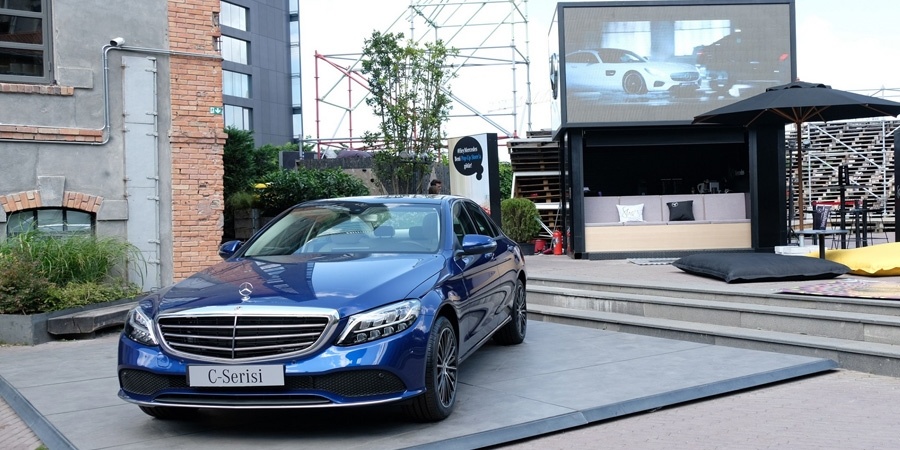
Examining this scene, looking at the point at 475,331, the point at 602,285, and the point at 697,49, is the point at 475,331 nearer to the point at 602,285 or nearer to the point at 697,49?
the point at 602,285

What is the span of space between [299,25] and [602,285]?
61841 mm

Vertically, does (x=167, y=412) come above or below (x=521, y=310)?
below

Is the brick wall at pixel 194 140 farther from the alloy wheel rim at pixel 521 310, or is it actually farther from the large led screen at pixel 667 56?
the large led screen at pixel 667 56

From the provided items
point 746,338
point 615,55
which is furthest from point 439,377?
point 615,55

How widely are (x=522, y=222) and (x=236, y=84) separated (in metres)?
47.6

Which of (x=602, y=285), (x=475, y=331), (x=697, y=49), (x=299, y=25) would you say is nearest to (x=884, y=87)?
(x=697, y=49)

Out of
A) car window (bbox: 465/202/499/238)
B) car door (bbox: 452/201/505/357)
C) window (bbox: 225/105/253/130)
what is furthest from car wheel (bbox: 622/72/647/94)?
window (bbox: 225/105/253/130)

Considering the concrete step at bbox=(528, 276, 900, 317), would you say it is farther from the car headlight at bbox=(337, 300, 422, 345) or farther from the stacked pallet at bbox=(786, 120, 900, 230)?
the stacked pallet at bbox=(786, 120, 900, 230)

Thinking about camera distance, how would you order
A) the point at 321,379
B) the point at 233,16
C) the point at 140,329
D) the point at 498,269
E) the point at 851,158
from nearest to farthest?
the point at 321,379
the point at 140,329
the point at 498,269
the point at 851,158
the point at 233,16

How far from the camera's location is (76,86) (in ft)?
35.6

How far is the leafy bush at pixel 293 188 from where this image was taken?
19266mm

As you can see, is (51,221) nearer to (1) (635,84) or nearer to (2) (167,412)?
(2) (167,412)

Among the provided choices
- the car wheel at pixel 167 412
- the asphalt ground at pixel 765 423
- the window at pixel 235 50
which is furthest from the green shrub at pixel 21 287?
the window at pixel 235 50

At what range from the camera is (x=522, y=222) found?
1781 centimetres
